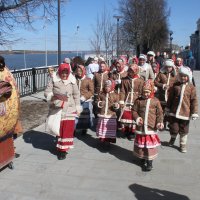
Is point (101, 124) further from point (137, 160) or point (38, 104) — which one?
A: point (38, 104)

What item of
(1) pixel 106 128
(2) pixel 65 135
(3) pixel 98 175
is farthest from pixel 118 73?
(3) pixel 98 175

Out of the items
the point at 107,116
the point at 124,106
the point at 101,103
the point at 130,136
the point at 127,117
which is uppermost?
the point at 101,103

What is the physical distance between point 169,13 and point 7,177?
92.8 feet

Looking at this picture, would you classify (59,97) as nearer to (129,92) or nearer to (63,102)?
(63,102)

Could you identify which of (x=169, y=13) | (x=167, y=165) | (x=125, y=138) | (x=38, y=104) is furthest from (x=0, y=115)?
(x=169, y=13)

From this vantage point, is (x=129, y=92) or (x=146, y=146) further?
(x=129, y=92)

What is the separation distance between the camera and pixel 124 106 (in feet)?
23.7

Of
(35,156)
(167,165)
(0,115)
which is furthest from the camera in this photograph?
(35,156)

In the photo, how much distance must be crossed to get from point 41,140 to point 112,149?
155 cm

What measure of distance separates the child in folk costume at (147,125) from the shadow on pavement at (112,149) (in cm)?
34

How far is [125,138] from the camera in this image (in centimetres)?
771

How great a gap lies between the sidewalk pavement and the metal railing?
7.12 meters

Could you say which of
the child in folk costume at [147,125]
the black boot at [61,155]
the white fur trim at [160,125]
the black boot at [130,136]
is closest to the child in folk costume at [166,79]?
the black boot at [130,136]

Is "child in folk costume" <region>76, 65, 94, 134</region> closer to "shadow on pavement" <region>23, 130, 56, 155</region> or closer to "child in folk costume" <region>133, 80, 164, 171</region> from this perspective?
"shadow on pavement" <region>23, 130, 56, 155</region>
